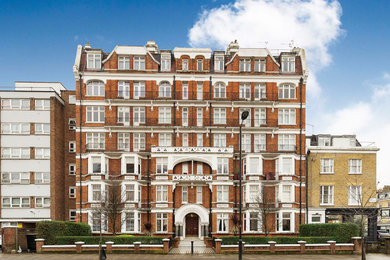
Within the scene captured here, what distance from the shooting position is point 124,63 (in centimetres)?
4122

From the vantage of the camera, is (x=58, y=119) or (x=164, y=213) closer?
(x=164, y=213)

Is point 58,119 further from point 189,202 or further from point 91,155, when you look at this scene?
point 189,202

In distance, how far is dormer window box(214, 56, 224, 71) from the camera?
1655 inches

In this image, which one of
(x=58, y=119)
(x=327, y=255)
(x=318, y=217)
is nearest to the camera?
(x=327, y=255)

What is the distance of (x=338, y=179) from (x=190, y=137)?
17.9 m

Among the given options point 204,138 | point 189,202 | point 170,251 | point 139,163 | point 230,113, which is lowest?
point 170,251

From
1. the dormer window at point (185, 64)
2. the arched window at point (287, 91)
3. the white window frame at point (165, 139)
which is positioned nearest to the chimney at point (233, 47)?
the dormer window at point (185, 64)

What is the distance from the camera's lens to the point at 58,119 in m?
43.0

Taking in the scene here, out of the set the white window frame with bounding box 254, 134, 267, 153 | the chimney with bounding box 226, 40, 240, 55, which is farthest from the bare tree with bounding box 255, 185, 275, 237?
the chimney with bounding box 226, 40, 240, 55

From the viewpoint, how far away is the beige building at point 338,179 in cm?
4034

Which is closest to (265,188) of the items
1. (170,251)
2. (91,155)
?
(170,251)

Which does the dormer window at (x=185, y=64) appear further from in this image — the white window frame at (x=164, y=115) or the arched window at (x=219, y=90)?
the white window frame at (x=164, y=115)

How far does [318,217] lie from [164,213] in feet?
58.1

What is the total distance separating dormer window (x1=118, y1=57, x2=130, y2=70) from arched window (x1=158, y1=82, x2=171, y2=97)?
4.48m
